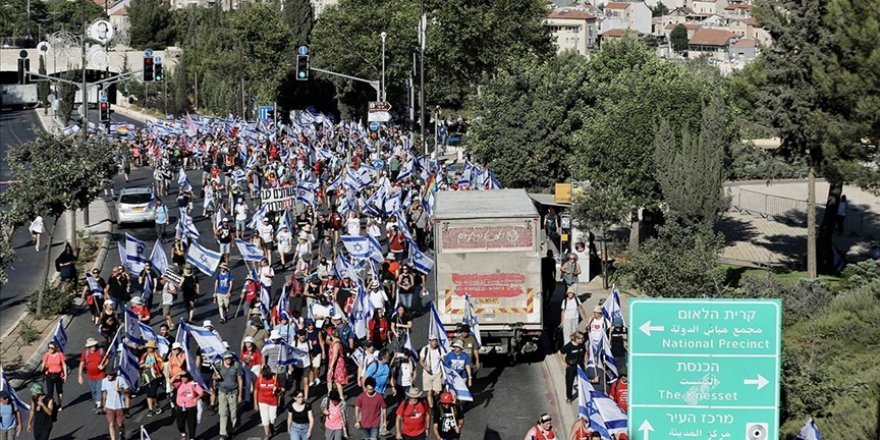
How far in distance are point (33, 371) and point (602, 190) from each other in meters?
15.4

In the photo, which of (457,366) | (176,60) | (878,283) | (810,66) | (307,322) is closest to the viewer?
(457,366)

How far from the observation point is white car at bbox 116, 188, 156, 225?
41625mm

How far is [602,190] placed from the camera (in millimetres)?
33844

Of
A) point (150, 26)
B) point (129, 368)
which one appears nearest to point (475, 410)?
point (129, 368)

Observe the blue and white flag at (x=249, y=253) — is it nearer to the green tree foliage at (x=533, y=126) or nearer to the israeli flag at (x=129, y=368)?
the israeli flag at (x=129, y=368)

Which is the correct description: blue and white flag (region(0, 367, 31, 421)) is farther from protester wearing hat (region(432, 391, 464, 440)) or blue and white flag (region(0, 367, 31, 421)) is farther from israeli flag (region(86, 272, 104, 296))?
israeli flag (region(86, 272, 104, 296))

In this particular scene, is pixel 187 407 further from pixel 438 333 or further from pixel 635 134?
pixel 635 134

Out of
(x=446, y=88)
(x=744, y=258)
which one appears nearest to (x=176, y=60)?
(x=446, y=88)

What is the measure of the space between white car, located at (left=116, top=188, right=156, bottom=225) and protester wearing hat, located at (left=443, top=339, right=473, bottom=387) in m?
23.1

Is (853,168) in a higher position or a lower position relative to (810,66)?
lower

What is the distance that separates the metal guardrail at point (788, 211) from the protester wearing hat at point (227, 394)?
31.6m

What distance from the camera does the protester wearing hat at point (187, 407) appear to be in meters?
18.8

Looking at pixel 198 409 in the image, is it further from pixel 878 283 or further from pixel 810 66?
pixel 810 66

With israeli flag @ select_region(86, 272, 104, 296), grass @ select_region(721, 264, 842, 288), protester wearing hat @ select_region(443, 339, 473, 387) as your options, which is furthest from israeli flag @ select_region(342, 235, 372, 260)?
grass @ select_region(721, 264, 842, 288)
